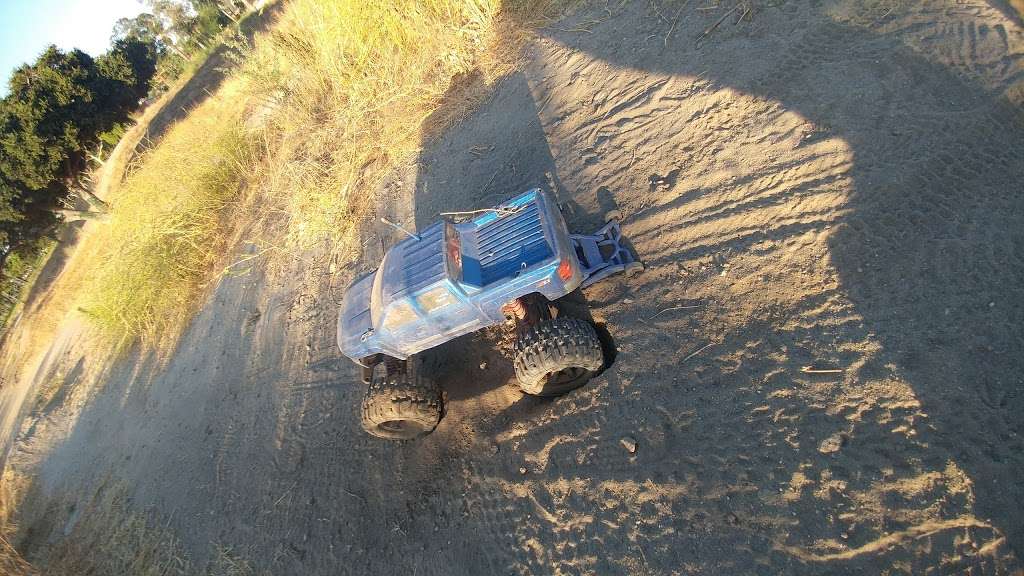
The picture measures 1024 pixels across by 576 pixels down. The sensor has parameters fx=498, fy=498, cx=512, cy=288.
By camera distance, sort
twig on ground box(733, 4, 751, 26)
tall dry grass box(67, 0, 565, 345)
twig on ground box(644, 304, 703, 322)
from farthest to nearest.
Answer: tall dry grass box(67, 0, 565, 345) < twig on ground box(733, 4, 751, 26) < twig on ground box(644, 304, 703, 322)

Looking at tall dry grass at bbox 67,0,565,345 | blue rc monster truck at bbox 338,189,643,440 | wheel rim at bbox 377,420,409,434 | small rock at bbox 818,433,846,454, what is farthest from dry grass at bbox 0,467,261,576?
small rock at bbox 818,433,846,454

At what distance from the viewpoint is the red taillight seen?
3697 millimetres

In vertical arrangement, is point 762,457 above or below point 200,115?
→ below

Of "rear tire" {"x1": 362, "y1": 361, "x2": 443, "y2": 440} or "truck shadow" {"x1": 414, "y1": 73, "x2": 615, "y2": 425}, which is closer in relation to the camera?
"rear tire" {"x1": 362, "y1": 361, "x2": 443, "y2": 440}

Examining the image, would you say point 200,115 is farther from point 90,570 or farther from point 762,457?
point 762,457

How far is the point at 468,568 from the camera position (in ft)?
12.4

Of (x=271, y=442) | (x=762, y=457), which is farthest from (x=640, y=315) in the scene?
(x=271, y=442)

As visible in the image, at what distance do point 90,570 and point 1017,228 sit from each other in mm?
9521

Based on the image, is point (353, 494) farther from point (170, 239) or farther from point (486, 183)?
point (170, 239)

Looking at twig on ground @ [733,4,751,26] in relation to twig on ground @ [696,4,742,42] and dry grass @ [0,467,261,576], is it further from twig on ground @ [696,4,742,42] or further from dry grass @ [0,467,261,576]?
dry grass @ [0,467,261,576]

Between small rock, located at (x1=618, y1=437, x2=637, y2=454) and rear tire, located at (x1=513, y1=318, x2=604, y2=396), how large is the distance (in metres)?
0.58

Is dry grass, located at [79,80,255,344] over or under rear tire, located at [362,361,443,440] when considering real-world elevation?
over

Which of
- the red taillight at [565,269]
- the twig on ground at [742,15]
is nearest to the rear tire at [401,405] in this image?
the red taillight at [565,269]

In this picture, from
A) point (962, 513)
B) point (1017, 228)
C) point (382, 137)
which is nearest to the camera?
point (962, 513)
